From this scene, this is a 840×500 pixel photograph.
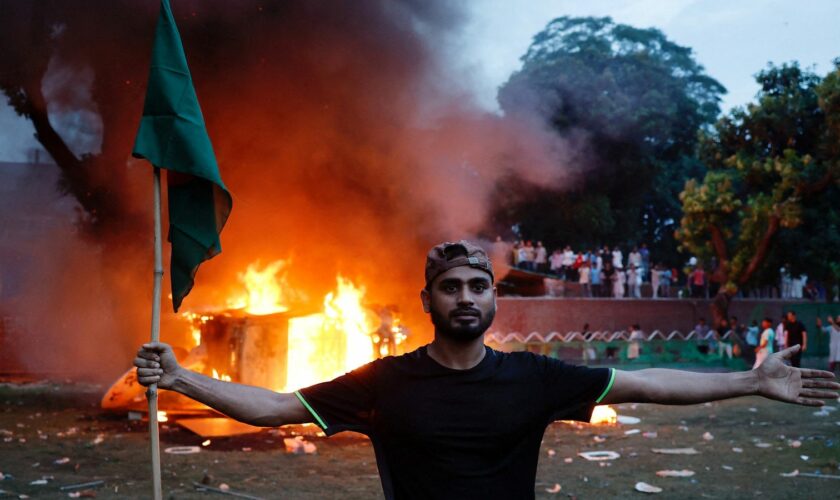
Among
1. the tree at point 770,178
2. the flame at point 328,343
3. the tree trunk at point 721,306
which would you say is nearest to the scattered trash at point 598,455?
the flame at point 328,343

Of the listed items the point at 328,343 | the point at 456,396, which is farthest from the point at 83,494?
the point at 328,343

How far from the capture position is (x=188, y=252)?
3.26 meters

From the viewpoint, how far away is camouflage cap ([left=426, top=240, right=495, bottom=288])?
2883 millimetres

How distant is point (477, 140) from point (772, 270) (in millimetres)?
10419

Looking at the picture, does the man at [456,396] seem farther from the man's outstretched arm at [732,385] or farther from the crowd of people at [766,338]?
the crowd of people at [766,338]

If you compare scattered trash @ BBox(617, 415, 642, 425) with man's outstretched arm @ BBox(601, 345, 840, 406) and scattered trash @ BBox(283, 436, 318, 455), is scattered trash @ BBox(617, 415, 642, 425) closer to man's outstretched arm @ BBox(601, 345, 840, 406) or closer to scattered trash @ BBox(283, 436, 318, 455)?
scattered trash @ BBox(283, 436, 318, 455)

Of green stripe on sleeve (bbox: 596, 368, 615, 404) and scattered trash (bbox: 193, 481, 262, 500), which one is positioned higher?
green stripe on sleeve (bbox: 596, 368, 615, 404)

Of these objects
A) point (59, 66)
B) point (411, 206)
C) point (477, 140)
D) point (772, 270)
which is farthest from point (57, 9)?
point (772, 270)

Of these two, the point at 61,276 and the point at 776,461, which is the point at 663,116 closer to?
the point at 61,276

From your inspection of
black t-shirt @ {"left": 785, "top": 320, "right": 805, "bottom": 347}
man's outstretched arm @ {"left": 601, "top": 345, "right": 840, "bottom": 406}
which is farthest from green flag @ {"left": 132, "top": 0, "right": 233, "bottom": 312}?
black t-shirt @ {"left": 785, "top": 320, "right": 805, "bottom": 347}

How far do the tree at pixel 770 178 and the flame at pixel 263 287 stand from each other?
1198 centimetres

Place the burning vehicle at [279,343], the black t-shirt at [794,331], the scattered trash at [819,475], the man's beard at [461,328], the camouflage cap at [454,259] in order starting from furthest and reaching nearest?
the black t-shirt at [794,331]
the burning vehicle at [279,343]
the scattered trash at [819,475]
the camouflage cap at [454,259]
the man's beard at [461,328]

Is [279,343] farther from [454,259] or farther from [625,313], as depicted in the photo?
[625,313]

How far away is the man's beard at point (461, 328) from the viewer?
2.77 meters
